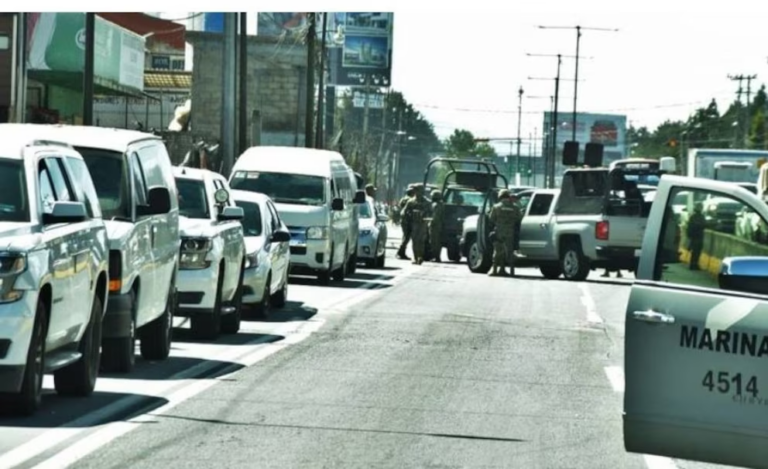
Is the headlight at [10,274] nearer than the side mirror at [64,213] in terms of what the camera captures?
Yes

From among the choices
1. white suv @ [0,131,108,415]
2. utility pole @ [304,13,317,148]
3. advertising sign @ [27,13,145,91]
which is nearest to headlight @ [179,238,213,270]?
white suv @ [0,131,108,415]

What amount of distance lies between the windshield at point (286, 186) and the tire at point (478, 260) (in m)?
8.62

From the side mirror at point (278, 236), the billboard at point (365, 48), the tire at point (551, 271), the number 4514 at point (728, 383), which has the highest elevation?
the billboard at point (365, 48)

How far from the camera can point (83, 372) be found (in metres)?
12.2

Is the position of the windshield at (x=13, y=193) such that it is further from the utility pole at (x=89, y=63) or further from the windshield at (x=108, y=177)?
the utility pole at (x=89, y=63)

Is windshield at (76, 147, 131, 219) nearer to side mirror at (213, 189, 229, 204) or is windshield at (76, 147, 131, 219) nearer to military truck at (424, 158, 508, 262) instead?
side mirror at (213, 189, 229, 204)

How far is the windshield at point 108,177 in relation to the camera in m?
14.1

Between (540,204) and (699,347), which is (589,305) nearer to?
(540,204)

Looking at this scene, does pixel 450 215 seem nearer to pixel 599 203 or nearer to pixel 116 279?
pixel 599 203

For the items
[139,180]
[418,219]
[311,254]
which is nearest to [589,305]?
[311,254]

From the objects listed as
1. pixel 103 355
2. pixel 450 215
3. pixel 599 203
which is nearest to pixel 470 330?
pixel 103 355

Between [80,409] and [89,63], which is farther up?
[89,63]

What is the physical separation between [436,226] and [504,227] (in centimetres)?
617

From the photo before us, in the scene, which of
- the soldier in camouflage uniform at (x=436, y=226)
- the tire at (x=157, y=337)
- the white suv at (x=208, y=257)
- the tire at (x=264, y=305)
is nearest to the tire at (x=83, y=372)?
the tire at (x=157, y=337)
